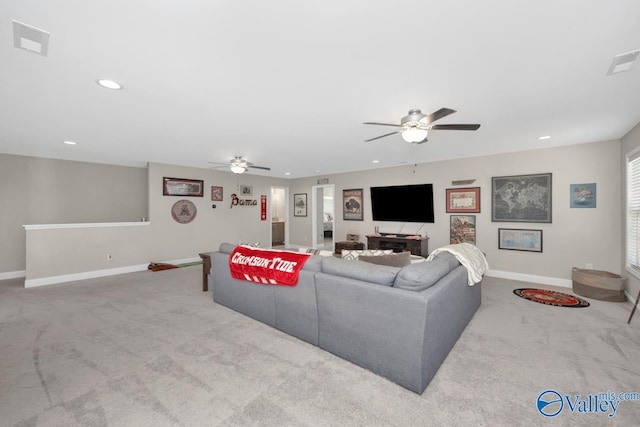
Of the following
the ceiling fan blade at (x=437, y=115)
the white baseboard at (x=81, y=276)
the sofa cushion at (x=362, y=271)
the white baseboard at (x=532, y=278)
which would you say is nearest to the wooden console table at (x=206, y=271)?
the sofa cushion at (x=362, y=271)

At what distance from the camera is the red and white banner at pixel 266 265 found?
2.59 meters

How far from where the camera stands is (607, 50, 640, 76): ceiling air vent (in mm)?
1823

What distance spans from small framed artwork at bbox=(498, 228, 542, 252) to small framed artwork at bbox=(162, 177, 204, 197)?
6.93 metres

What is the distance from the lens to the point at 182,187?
6.42m

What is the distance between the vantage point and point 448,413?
1.68 metres

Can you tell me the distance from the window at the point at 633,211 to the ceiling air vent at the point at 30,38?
6.12 m

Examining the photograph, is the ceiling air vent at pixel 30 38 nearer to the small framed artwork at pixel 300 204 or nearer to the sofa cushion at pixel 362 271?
the sofa cushion at pixel 362 271

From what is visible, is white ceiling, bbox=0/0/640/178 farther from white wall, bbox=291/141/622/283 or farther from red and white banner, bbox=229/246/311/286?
red and white banner, bbox=229/246/311/286

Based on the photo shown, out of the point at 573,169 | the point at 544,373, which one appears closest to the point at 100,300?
the point at 544,373

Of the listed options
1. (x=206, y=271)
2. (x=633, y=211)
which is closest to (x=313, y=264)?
(x=206, y=271)

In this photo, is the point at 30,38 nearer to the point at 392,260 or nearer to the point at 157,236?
the point at 392,260

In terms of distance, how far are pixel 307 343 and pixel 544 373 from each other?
6.49 ft

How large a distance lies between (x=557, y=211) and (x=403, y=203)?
2.76 metres

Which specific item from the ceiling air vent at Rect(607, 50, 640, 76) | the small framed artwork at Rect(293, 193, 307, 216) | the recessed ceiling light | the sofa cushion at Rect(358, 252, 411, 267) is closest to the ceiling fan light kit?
the sofa cushion at Rect(358, 252, 411, 267)
